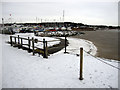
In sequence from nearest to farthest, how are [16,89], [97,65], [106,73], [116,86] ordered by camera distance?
[16,89]
[116,86]
[106,73]
[97,65]

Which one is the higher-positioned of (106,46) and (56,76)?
(106,46)

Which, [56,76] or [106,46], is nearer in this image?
[56,76]

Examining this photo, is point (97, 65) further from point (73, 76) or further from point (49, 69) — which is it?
point (49, 69)

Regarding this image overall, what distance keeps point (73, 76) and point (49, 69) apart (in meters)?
1.27

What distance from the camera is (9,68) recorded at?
16.1 feet

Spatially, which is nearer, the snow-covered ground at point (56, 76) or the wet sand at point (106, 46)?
the snow-covered ground at point (56, 76)

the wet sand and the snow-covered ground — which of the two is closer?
the snow-covered ground

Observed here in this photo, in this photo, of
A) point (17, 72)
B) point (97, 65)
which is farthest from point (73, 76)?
point (17, 72)

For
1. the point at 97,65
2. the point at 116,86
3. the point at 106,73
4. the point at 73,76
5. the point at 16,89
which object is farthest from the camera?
the point at 97,65

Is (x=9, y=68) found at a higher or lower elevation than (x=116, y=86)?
higher

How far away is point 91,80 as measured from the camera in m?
4.02

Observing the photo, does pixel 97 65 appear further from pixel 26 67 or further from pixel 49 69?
pixel 26 67

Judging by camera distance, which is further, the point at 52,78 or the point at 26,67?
the point at 26,67

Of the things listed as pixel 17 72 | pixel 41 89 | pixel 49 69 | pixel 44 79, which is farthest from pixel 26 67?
pixel 41 89
